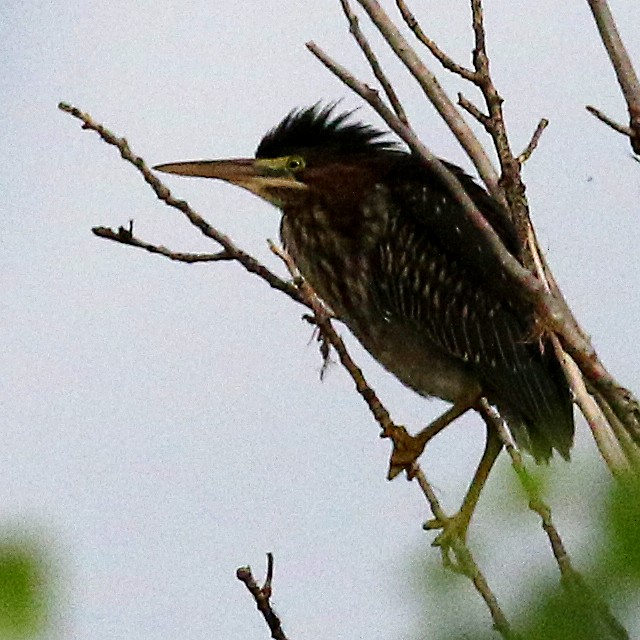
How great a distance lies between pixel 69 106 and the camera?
275 centimetres

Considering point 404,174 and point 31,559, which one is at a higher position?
point 404,174

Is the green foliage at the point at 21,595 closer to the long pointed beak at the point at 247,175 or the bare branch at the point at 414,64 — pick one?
the bare branch at the point at 414,64

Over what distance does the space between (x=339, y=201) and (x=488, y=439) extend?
907 millimetres

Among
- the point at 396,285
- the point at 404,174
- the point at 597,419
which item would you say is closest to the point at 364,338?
the point at 396,285

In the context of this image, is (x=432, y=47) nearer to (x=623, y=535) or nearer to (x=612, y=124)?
(x=612, y=124)

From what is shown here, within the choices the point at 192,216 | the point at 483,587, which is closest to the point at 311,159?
the point at 192,216

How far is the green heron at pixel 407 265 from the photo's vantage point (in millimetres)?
3740

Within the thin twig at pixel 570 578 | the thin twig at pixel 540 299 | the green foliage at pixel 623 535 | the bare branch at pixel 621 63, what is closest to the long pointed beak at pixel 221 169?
the bare branch at pixel 621 63

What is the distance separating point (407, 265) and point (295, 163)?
55 cm

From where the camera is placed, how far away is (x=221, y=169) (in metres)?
4.03

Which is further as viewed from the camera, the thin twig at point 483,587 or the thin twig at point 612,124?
the thin twig at point 612,124

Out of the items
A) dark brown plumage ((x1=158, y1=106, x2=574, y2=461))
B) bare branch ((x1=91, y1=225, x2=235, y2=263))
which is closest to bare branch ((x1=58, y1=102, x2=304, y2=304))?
bare branch ((x1=91, y1=225, x2=235, y2=263))

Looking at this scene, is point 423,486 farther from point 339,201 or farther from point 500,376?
point 339,201

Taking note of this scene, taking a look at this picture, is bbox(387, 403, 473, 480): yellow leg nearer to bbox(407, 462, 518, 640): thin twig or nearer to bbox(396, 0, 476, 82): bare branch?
bbox(396, 0, 476, 82): bare branch
